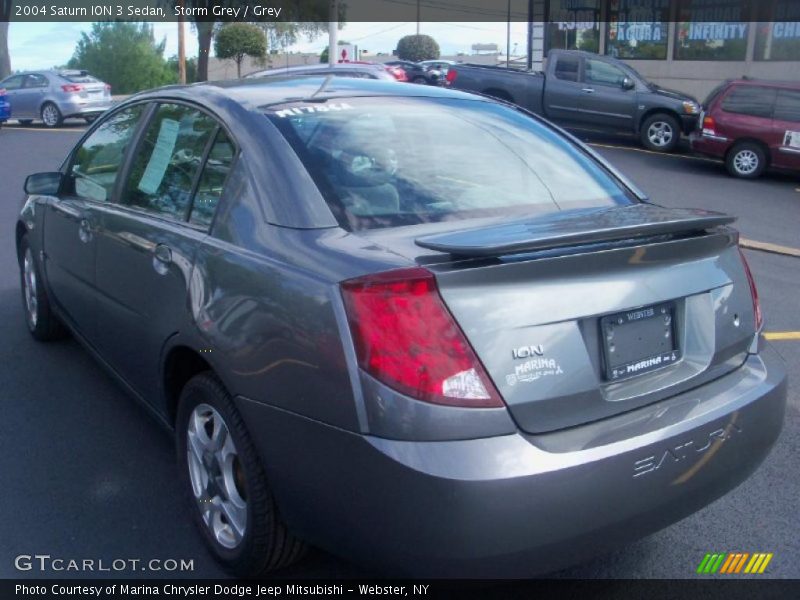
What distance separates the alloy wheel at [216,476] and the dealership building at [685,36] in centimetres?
2120

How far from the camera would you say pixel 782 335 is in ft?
20.7

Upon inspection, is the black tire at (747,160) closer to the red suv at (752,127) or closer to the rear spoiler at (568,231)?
the red suv at (752,127)

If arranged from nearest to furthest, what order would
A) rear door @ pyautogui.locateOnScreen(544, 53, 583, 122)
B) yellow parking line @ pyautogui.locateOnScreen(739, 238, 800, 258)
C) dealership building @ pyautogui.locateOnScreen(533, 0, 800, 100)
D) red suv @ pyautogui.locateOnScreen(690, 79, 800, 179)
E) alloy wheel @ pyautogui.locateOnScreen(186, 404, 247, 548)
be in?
alloy wheel @ pyautogui.locateOnScreen(186, 404, 247, 548)
yellow parking line @ pyautogui.locateOnScreen(739, 238, 800, 258)
red suv @ pyautogui.locateOnScreen(690, 79, 800, 179)
rear door @ pyautogui.locateOnScreen(544, 53, 583, 122)
dealership building @ pyautogui.locateOnScreen(533, 0, 800, 100)

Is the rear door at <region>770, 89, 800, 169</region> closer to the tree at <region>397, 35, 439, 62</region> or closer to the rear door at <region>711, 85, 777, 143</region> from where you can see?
the rear door at <region>711, 85, 777, 143</region>

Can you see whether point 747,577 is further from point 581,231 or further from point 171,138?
point 171,138

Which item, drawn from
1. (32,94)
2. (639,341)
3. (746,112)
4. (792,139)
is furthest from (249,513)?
(32,94)

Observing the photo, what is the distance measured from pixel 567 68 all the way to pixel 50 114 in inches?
538

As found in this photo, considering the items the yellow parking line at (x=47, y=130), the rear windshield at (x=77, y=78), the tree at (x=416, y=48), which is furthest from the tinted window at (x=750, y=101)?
the tree at (x=416, y=48)

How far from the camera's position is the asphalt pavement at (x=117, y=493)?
342 centimetres

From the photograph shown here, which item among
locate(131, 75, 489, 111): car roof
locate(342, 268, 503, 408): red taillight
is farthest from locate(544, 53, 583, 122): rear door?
locate(342, 268, 503, 408): red taillight

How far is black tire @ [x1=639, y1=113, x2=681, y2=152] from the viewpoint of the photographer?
17.4 metres

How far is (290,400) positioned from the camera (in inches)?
108

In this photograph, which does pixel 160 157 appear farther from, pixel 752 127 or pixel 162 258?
pixel 752 127

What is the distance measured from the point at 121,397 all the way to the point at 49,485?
1039 mm
